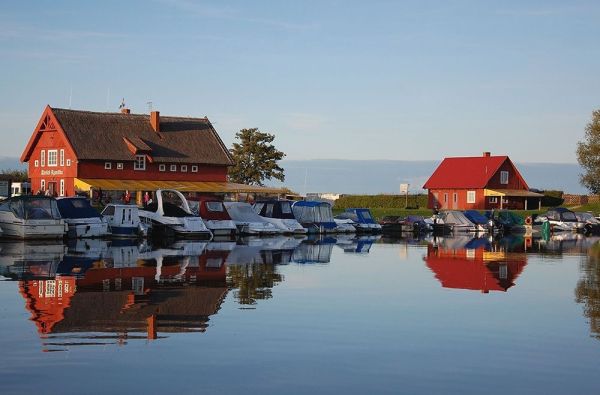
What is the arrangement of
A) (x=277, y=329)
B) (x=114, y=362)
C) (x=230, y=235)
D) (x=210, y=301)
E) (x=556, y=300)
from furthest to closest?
1. (x=230, y=235)
2. (x=556, y=300)
3. (x=210, y=301)
4. (x=277, y=329)
5. (x=114, y=362)

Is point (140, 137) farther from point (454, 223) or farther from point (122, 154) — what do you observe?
point (454, 223)

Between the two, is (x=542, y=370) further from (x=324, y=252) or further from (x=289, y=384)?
(x=324, y=252)

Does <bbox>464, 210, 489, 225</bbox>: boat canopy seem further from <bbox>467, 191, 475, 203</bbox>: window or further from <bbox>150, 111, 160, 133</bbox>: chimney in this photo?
<bbox>467, 191, 475, 203</bbox>: window

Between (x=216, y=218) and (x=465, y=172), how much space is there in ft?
190

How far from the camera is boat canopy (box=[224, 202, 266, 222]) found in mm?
49597

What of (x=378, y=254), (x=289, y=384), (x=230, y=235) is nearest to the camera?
(x=289, y=384)

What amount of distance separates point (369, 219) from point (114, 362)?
48.6 m

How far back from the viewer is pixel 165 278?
22641mm

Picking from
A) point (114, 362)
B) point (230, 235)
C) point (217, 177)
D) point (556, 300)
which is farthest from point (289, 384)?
point (217, 177)

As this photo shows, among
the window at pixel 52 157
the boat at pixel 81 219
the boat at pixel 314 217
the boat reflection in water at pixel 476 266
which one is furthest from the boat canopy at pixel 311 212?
Result: the window at pixel 52 157

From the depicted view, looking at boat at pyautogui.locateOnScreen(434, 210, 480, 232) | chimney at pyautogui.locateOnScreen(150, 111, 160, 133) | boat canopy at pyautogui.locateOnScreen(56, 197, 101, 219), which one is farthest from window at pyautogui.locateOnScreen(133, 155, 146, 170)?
boat canopy at pyautogui.locateOnScreen(56, 197, 101, 219)

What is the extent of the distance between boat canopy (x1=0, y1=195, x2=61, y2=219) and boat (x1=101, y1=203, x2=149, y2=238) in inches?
142

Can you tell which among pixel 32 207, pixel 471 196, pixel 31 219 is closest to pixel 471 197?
pixel 471 196

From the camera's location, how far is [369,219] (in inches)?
2352
